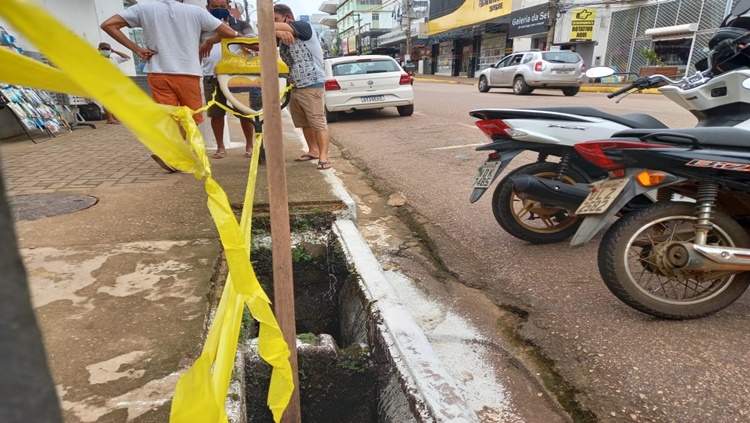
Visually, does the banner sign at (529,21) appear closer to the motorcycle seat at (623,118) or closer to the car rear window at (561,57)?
the car rear window at (561,57)

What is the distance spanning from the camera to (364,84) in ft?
34.2

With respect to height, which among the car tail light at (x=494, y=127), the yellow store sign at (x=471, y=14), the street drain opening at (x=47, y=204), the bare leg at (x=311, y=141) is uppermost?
the yellow store sign at (x=471, y=14)

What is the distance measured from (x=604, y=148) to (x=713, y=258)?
73cm

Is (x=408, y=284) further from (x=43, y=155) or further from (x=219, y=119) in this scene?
(x=43, y=155)

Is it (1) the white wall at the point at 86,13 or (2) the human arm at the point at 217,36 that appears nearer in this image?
(2) the human arm at the point at 217,36

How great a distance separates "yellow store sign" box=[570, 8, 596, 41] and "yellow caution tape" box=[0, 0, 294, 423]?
90.5ft

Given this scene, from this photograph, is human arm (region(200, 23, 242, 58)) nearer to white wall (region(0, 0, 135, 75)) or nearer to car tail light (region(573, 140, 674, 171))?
car tail light (region(573, 140, 674, 171))

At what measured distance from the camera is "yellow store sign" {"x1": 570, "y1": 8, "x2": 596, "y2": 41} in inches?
979

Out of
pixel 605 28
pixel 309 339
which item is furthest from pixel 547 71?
pixel 309 339

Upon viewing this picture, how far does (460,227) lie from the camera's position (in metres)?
4.03

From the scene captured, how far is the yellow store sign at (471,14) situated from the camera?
31.0 meters

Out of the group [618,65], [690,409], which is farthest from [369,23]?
[690,409]

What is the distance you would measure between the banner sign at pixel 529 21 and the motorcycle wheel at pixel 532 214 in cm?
2544

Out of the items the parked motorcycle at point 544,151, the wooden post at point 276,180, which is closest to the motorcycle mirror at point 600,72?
the parked motorcycle at point 544,151
